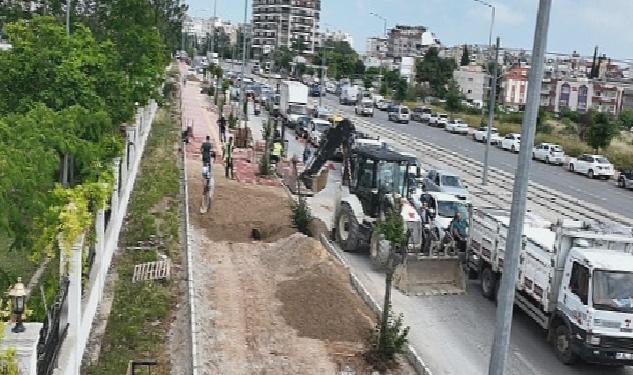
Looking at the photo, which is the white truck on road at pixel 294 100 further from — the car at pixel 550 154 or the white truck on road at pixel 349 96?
the white truck on road at pixel 349 96

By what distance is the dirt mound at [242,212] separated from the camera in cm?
2108

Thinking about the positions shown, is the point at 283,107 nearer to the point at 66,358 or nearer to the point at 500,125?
the point at 500,125

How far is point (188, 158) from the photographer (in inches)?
1339

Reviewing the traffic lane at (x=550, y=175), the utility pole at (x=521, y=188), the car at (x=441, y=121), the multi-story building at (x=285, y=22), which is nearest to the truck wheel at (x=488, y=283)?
the utility pole at (x=521, y=188)

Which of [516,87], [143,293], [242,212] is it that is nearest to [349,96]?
[516,87]

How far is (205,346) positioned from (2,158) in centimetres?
490

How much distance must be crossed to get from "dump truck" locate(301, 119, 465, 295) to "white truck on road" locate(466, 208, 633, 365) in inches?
63.3

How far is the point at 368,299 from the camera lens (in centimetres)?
1609

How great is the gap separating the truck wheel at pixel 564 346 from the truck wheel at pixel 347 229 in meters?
6.90

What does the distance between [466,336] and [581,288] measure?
8.51 feet

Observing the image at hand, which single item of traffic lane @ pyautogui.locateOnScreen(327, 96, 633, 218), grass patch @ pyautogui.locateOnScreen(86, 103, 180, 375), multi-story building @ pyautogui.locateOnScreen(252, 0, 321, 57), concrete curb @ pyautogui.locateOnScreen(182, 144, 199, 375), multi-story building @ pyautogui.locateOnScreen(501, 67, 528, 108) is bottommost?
traffic lane @ pyautogui.locateOnScreen(327, 96, 633, 218)

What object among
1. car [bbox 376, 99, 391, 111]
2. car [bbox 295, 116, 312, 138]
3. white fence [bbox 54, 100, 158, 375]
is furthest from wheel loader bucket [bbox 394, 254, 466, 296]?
car [bbox 376, 99, 391, 111]

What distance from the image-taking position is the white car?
1730 inches

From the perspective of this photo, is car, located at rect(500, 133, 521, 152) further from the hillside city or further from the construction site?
the construction site
